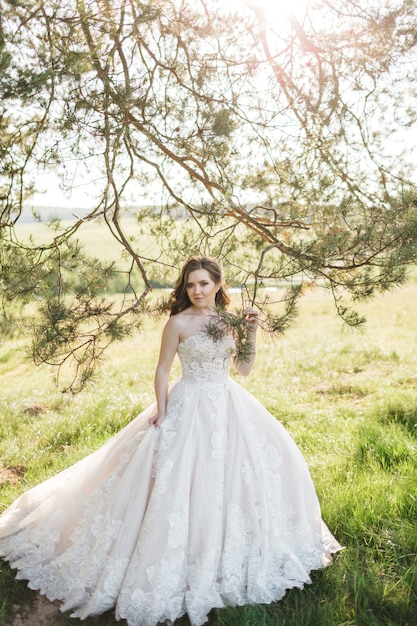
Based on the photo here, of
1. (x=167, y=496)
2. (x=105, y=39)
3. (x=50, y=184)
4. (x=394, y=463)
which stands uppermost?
(x=105, y=39)

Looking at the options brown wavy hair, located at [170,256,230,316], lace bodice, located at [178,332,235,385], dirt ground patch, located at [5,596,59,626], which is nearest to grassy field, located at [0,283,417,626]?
dirt ground patch, located at [5,596,59,626]

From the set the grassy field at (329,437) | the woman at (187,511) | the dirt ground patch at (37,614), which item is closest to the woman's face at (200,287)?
the woman at (187,511)

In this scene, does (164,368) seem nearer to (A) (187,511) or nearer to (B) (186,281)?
(B) (186,281)

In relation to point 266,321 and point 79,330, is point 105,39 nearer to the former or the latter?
point 79,330

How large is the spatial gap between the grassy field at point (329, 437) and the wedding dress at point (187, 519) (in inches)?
5.0

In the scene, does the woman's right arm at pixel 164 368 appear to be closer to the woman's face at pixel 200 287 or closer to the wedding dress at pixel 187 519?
the wedding dress at pixel 187 519

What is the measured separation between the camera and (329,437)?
Answer: 5.21 meters

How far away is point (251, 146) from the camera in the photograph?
4.69 meters

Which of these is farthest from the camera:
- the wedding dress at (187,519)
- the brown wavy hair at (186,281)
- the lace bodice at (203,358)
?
the brown wavy hair at (186,281)

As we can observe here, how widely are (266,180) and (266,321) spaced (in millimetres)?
1910

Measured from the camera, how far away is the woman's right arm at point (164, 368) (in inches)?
130

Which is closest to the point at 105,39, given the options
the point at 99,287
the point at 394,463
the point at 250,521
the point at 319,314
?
the point at 99,287

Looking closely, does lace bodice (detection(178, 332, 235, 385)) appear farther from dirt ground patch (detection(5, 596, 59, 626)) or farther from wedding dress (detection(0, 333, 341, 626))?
dirt ground patch (detection(5, 596, 59, 626))

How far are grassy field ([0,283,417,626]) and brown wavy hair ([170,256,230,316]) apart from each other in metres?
0.58
